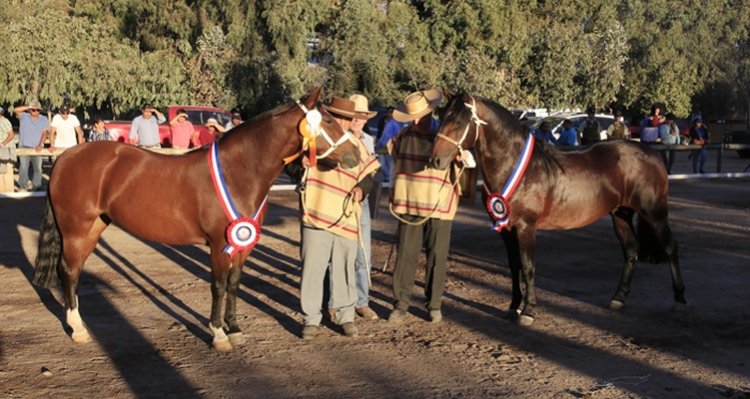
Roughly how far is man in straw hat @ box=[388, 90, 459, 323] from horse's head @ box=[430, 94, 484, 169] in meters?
0.39

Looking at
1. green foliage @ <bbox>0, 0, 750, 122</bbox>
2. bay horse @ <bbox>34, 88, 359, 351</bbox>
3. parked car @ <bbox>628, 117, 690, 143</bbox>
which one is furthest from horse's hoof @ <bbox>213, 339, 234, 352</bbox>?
parked car @ <bbox>628, 117, 690, 143</bbox>

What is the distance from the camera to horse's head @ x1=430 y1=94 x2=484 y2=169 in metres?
6.91

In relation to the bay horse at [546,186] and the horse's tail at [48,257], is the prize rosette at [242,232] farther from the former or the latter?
the horse's tail at [48,257]

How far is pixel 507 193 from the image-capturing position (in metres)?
7.33

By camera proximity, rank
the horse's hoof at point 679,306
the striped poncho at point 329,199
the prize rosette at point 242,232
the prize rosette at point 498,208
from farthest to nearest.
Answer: the horse's hoof at point 679,306 < the prize rosette at point 498,208 < the striped poncho at point 329,199 < the prize rosette at point 242,232

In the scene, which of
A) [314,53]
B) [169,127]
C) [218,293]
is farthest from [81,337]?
[314,53]

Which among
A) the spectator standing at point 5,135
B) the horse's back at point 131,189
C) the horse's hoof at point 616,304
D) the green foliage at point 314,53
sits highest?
the green foliage at point 314,53

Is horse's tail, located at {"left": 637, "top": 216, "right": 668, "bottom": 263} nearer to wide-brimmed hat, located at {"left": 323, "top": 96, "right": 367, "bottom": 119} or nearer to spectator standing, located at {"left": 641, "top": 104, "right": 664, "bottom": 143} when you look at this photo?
wide-brimmed hat, located at {"left": 323, "top": 96, "right": 367, "bottom": 119}

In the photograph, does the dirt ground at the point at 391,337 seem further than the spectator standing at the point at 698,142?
No

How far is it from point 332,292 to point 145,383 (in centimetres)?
187

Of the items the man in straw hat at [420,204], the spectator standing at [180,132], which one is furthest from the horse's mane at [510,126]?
the spectator standing at [180,132]

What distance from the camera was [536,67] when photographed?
42625 mm

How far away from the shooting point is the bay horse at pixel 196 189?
6.52 meters

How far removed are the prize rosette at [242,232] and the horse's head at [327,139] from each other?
2.28 ft
